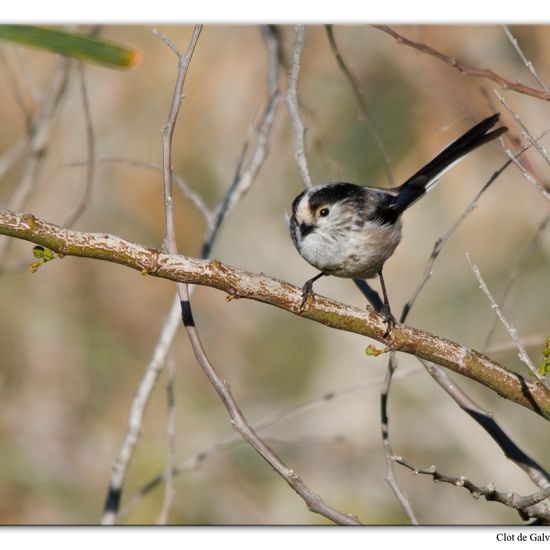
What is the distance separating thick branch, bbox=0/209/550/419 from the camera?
1633 mm

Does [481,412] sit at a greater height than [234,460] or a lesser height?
lesser

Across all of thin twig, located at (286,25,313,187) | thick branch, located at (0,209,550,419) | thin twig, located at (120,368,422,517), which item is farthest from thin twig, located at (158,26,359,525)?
thin twig, located at (120,368,422,517)

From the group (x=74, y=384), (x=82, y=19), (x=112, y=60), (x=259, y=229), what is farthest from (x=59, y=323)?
(x=112, y=60)

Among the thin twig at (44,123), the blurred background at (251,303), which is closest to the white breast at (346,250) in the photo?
the thin twig at (44,123)

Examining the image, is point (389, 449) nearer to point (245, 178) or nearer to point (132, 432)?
point (132, 432)

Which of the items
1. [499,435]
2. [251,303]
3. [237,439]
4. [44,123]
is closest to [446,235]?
[499,435]

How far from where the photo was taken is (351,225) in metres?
2.26

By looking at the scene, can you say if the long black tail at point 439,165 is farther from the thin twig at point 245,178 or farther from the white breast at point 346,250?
the thin twig at point 245,178

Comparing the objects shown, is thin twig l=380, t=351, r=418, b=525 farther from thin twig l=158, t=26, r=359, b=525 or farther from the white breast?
the white breast

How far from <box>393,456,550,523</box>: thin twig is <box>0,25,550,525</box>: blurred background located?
1720mm

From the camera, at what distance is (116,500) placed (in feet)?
7.32

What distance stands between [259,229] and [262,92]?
78cm
